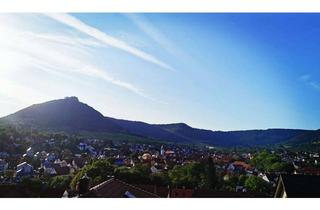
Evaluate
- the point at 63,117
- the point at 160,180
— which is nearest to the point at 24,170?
the point at 160,180

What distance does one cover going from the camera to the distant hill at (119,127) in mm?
69463

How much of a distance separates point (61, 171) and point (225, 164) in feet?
49.7

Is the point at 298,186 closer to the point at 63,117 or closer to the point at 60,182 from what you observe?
the point at 60,182

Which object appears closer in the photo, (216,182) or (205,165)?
(216,182)

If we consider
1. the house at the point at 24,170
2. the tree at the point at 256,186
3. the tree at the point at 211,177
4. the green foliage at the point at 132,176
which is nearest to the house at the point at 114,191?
the green foliage at the point at 132,176

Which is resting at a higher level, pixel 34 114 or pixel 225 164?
pixel 34 114

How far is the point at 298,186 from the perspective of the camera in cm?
1066

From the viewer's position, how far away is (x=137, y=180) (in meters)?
20.5

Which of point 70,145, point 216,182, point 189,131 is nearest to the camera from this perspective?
point 216,182

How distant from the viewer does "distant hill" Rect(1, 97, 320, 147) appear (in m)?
69.5

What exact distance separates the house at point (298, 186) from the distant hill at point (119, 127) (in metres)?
54.9

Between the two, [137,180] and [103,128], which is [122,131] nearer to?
[103,128]
